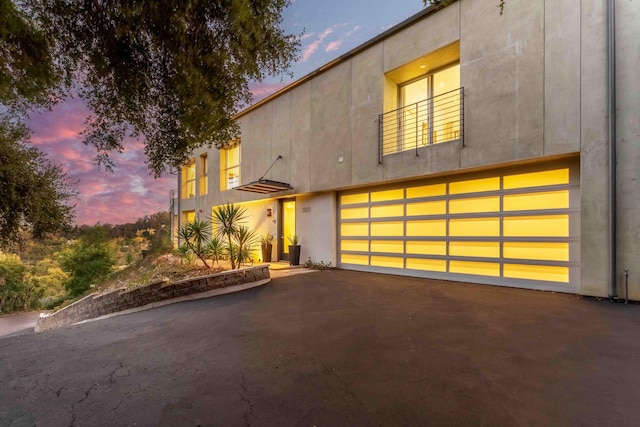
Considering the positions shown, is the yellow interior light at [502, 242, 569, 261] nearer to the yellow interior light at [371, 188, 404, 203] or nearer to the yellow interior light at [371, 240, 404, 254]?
the yellow interior light at [371, 240, 404, 254]

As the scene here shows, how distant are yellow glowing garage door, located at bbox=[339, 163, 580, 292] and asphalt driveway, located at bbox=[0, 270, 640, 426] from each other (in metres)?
1.38

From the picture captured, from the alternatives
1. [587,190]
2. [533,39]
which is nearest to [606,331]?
[587,190]

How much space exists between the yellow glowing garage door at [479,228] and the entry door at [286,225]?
3.09 m

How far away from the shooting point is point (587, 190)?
567 cm

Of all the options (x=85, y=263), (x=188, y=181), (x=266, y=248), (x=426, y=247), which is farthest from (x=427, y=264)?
(x=85, y=263)

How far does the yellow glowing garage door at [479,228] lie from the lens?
248 inches

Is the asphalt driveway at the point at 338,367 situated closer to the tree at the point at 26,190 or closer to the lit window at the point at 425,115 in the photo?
the tree at the point at 26,190

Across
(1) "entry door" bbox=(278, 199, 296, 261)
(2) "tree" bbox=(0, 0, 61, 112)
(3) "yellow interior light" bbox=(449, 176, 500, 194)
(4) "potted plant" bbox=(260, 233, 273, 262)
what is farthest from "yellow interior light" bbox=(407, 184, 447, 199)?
(2) "tree" bbox=(0, 0, 61, 112)

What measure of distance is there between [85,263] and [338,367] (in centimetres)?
2926

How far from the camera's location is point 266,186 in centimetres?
1105

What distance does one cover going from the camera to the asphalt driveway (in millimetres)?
2203

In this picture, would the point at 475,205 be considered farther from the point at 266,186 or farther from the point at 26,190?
the point at 26,190

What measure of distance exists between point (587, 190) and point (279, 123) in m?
10.1

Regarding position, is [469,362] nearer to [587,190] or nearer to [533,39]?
[587,190]
